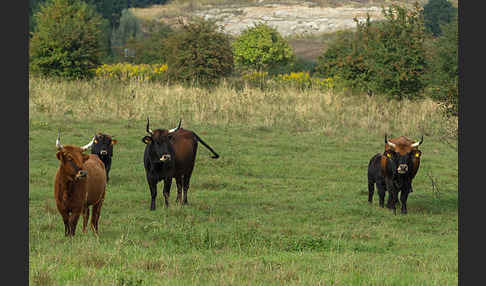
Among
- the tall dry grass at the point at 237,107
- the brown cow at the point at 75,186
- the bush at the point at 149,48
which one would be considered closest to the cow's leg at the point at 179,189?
the brown cow at the point at 75,186

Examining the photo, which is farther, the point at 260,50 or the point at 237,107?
the point at 260,50

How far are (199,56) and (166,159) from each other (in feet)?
67.2

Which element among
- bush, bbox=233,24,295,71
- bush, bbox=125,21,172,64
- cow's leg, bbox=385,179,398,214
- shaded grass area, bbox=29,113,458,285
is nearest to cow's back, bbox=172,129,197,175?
shaded grass area, bbox=29,113,458,285

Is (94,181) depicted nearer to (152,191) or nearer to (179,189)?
(152,191)

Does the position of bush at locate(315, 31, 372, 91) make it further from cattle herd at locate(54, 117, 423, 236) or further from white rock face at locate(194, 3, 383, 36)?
white rock face at locate(194, 3, 383, 36)

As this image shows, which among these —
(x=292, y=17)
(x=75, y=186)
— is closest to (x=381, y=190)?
(x=75, y=186)

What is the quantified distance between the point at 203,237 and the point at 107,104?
1810 centimetres

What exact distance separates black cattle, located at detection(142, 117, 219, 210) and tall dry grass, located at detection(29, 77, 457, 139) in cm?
1131

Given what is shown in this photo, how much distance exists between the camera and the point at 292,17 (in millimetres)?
92438

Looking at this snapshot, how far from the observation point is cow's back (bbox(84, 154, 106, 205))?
35.3ft

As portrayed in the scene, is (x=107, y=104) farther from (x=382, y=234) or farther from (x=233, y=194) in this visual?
(x=382, y=234)

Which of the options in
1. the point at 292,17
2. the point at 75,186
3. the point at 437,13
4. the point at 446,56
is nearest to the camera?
the point at 75,186

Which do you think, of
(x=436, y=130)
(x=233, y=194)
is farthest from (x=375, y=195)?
(x=436, y=130)

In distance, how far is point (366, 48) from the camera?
32594mm
